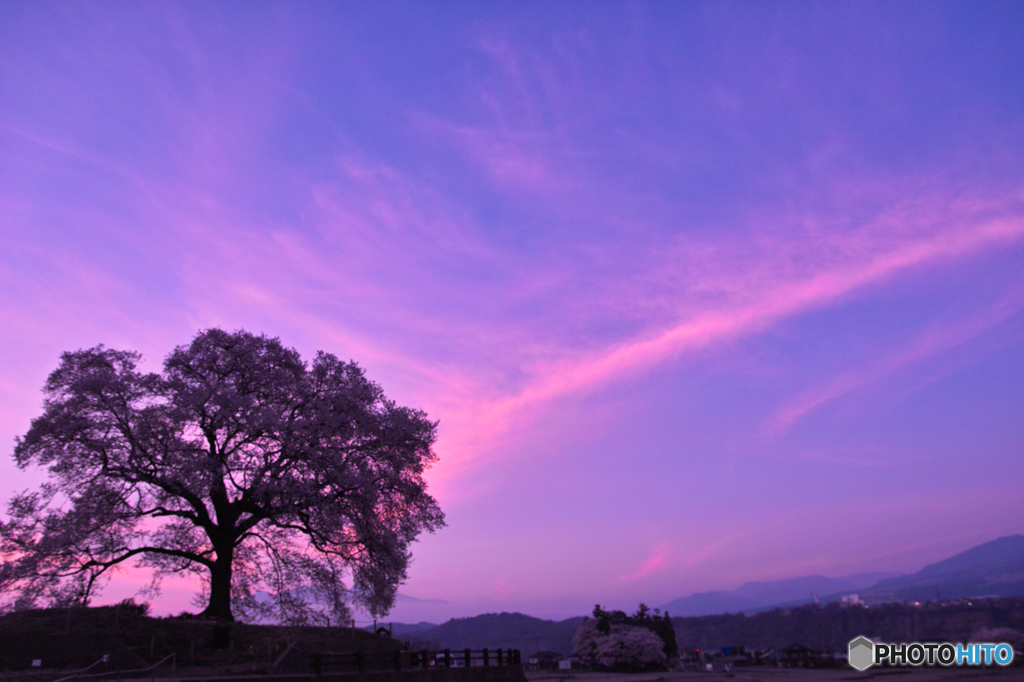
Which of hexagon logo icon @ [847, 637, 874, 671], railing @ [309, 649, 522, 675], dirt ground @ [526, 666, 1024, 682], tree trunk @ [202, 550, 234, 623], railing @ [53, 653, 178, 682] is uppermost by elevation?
tree trunk @ [202, 550, 234, 623]

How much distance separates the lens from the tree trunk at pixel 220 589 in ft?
106

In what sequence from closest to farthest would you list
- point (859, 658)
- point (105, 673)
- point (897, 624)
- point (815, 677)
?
1. point (105, 673)
2. point (815, 677)
3. point (859, 658)
4. point (897, 624)

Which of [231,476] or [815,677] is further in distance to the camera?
[815,677]

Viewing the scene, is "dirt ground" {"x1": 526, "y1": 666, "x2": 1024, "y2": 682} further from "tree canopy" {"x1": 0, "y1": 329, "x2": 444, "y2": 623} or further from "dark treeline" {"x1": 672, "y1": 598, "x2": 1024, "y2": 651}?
"dark treeline" {"x1": 672, "y1": 598, "x2": 1024, "y2": 651}

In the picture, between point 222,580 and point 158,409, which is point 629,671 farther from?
point 158,409

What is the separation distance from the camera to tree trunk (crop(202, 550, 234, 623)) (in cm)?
3231

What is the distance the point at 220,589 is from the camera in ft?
107

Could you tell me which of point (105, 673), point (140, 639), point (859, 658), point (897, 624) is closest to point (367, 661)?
point (140, 639)

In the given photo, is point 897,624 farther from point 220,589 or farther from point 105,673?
point 105,673

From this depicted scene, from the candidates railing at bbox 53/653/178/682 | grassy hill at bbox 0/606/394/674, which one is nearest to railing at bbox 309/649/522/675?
grassy hill at bbox 0/606/394/674

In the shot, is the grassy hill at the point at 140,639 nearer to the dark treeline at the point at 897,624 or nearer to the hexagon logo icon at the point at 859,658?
the hexagon logo icon at the point at 859,658

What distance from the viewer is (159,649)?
28.1 metres

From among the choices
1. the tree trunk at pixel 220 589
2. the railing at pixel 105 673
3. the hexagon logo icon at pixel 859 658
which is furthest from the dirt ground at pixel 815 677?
the railing at pixel 105 673

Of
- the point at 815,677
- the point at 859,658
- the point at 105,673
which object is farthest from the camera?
the point at 859,658
